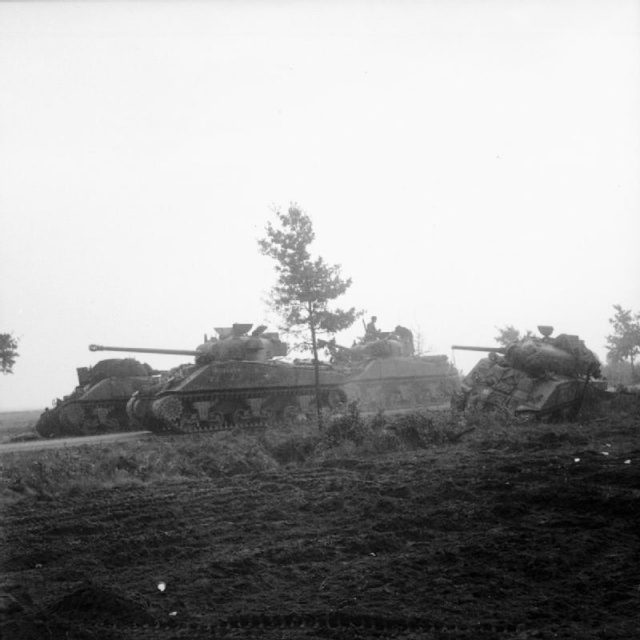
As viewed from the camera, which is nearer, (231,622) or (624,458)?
(231,622)

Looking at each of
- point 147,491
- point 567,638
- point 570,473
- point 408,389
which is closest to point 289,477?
point 147,491

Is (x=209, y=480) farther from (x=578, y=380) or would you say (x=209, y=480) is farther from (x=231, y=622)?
(x=578, y=380)

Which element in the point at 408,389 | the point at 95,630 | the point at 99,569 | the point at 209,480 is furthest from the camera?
the point at 408,389

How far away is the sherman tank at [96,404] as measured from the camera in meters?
21.7

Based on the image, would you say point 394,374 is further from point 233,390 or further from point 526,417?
point 526,417

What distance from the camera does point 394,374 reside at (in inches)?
1135

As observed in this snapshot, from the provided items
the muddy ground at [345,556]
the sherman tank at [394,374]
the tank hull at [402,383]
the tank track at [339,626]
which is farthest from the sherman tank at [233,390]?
the tank track at [339,626]

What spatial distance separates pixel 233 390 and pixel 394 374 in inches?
445

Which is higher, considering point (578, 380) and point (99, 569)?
point (578, 380)

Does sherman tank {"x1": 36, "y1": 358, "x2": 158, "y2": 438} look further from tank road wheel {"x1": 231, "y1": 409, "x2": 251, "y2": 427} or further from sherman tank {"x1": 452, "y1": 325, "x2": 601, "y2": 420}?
sherman tank {"x1": 452, "y1": 325, "x2": 601, "y2": 420}

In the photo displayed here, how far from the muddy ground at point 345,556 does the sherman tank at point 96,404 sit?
1358 cm

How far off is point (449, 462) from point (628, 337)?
109 feet

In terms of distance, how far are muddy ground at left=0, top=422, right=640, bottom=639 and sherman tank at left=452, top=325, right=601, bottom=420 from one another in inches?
272

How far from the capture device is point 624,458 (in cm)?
869
